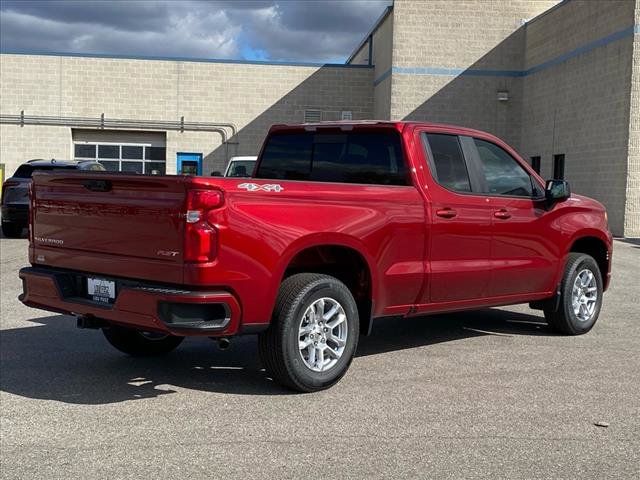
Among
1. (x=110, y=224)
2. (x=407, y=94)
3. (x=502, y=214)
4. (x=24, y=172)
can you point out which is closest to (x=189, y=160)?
(x=407, y=94)

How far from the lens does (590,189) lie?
2291 cm

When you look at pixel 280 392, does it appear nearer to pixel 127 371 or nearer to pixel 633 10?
pixel 127 371

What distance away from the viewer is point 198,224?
527cm

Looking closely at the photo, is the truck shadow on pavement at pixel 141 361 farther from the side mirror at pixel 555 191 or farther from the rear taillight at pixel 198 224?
the side mirror at pixel 555 191

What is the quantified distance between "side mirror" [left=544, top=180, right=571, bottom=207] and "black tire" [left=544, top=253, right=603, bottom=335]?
30.8 inches

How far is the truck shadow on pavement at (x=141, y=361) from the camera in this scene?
6129 millimetres

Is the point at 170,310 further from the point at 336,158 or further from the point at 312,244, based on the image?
the point at 336,158

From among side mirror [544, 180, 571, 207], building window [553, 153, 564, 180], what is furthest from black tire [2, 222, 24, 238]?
building window [553, 153, 564, 180]

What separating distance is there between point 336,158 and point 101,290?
8.12 ft

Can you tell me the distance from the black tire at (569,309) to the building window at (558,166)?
17.5 m

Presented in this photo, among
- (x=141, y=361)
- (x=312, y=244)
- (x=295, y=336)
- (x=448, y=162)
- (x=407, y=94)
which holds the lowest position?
(x=141, y=361)

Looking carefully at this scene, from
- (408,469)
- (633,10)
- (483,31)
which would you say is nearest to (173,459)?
(408,469)

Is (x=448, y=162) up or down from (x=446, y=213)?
up

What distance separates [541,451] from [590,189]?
19.4m
